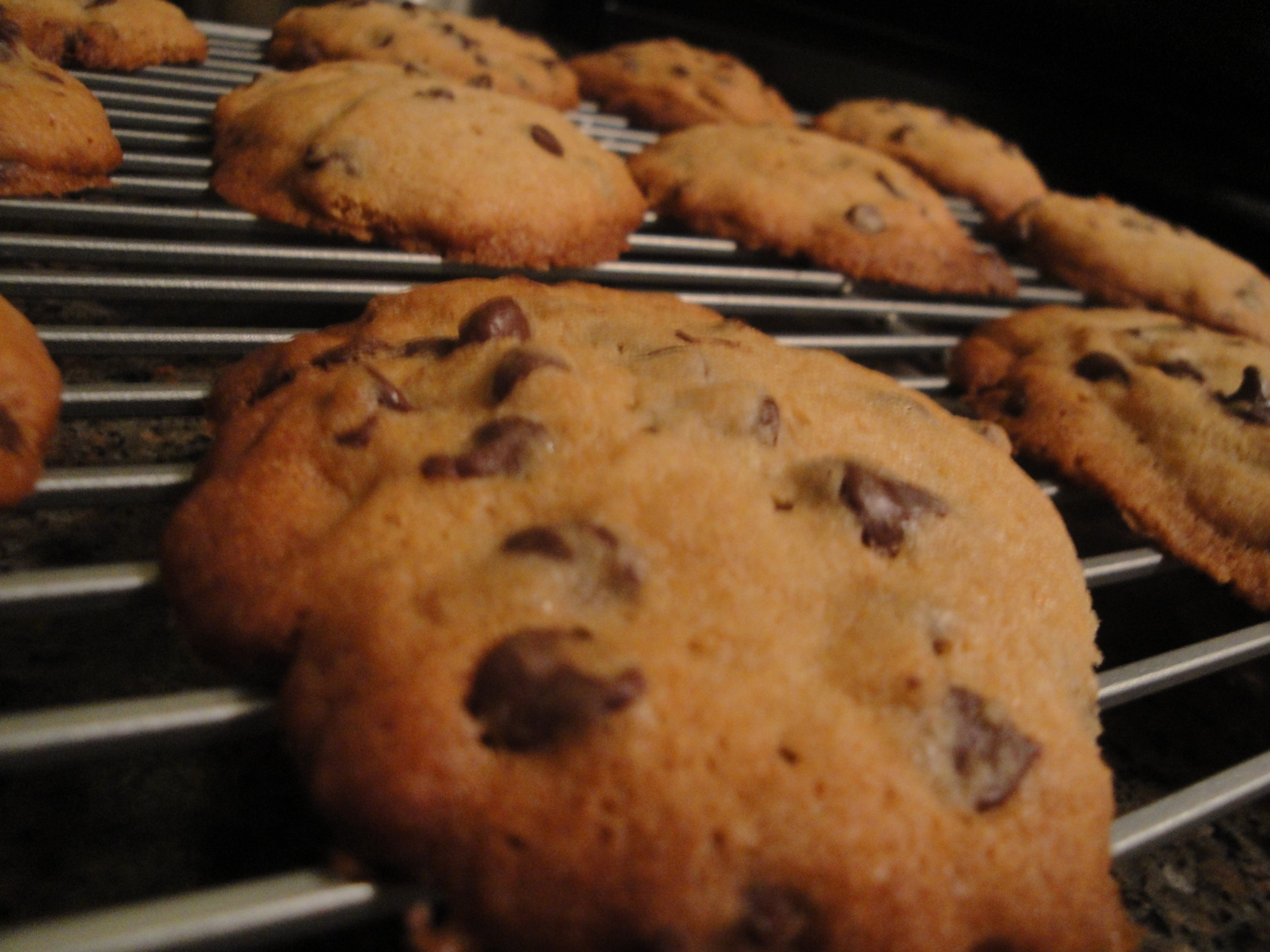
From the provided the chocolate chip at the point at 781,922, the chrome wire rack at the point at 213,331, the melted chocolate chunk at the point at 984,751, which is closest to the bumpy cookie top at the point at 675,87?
the chrome wire rack at the point at 213,331

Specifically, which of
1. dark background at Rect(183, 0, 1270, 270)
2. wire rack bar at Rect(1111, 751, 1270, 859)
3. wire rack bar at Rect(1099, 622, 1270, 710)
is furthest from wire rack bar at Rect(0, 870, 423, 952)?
dark background at Rect(183, 0, 1270, 270)

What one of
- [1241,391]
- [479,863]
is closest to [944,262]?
[1241,391]

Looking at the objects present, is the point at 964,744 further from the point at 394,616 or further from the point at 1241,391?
the point at 1241,391

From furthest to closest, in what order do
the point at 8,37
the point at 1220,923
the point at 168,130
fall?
the point at 168,130 < the point at 8,37 < the point at 1220,923

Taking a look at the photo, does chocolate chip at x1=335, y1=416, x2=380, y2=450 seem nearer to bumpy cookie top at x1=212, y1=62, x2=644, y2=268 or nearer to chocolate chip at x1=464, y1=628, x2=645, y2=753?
chocolate chip at x1=464, y1=628, x2=645, y2=753

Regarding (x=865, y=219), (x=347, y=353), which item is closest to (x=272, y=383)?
(x=347, y=353)
